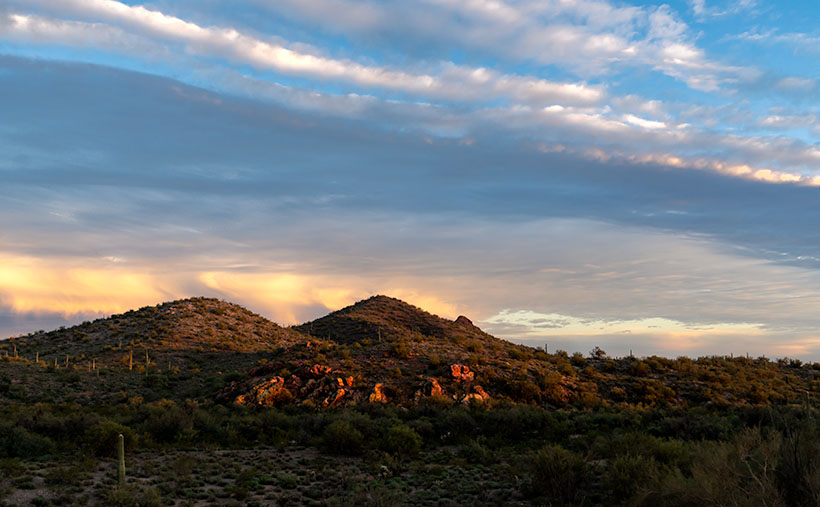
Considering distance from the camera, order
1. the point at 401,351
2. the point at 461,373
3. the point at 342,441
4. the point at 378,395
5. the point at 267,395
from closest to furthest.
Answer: the point at 342,441 < the point at 378,395 < the point at 267,395 < the point at 461,373 < the point at 401,351

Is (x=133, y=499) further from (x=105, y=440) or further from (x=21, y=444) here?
(x=21, y=444)

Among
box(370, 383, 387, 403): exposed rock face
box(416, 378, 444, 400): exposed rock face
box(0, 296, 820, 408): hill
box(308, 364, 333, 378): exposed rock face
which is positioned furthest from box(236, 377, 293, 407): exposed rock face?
box(416, 378, 444, 400): exposed rock face

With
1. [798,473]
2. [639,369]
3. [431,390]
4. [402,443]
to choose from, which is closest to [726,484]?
[798,473]

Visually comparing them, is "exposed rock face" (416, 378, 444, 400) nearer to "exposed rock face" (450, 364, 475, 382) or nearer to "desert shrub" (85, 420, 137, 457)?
"exposed rock face" (450, 364, 475, 382)

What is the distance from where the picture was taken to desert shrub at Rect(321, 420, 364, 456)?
82.0 feet

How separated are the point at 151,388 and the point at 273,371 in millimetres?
13455

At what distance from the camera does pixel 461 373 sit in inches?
1581

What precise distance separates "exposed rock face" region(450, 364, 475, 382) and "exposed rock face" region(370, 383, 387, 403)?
617 centimetres

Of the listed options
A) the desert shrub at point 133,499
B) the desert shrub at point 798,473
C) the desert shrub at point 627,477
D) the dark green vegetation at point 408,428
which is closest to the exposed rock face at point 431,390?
the dark green vegetation at point 408,428

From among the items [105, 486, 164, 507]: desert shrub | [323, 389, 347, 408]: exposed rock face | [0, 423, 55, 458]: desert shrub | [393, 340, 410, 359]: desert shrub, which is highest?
[393, 340, 410, 359]: desert shrub

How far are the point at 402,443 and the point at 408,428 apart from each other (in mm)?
1489

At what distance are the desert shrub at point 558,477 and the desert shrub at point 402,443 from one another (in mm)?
8481

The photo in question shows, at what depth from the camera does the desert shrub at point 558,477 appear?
1641cm

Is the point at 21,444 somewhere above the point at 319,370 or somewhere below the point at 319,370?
below
